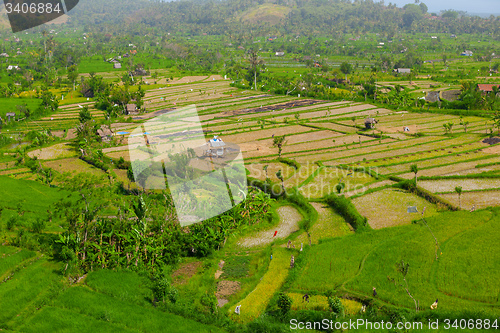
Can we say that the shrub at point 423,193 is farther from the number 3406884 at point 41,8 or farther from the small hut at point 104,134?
the number 3406884 at point 41,8

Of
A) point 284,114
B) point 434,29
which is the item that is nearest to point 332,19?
point 434,29

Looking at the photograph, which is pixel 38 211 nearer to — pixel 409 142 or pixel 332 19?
pixel 409 142

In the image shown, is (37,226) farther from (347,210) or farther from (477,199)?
(477,199)

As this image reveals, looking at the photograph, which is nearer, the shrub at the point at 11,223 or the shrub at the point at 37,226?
the shrub at the point at 11,223

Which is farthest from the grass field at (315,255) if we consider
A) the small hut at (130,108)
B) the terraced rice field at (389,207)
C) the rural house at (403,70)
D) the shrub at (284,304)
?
the rural house at (403,70)

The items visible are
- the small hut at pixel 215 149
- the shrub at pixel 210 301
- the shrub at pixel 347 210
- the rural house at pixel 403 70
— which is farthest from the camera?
the rural house at pixel 403 70

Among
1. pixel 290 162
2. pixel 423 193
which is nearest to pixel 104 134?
pixel 290 162
